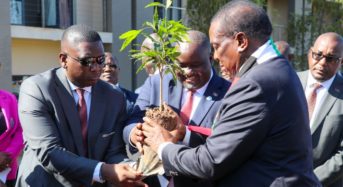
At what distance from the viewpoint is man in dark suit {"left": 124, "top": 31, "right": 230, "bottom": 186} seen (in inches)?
149

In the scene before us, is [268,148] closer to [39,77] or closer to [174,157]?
[174,157]

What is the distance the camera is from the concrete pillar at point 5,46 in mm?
12031

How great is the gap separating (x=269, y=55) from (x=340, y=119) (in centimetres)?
189

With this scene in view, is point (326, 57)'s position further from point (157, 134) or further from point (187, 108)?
point (157, 134)

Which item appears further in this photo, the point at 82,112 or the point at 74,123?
the point at 82,112

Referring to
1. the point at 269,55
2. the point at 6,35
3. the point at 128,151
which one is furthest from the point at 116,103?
the point at 6,35

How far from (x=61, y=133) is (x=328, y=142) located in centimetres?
222

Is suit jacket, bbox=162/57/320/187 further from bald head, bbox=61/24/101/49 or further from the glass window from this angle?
the glass window

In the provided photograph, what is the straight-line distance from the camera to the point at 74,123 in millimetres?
3648

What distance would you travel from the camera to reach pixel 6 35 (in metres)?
12.2

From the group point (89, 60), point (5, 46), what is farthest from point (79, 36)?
point (5, 46)

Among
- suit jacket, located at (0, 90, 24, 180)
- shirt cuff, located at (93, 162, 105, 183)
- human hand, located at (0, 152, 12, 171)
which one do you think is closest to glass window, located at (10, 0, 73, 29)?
suit jacket, located at (0, 90, 24, 180)

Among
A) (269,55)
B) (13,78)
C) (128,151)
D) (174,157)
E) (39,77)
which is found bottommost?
(13,78)

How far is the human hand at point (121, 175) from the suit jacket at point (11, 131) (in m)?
1.25
